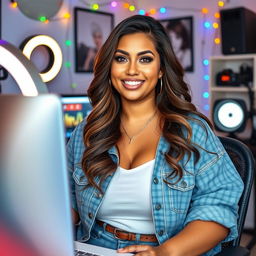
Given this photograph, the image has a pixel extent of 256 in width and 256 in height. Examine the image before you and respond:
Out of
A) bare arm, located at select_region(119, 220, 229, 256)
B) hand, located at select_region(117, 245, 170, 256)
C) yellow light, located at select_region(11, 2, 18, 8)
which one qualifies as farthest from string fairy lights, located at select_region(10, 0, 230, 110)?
hand, located at select_region(117, 245, 170, 256)

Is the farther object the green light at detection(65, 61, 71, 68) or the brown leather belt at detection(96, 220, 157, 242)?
the green light at detection(65, 61, 71, 68)

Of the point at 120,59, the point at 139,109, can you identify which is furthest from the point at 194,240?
the point at 120,59

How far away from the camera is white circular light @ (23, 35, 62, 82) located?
2.72 meters

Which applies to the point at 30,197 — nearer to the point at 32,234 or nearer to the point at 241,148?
the point at 32,234

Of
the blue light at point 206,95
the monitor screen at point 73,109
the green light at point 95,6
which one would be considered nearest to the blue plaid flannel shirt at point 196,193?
the monitor screen at point 73,109

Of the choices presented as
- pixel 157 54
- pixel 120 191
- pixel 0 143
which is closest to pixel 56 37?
pixel 157 54

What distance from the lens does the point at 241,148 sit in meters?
1.34

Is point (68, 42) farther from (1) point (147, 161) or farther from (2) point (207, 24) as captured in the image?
(1) point (147, 161)

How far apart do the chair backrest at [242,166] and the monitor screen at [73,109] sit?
5.27 feet

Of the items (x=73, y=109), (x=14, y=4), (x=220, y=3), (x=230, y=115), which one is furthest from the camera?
(x=220, y=3)

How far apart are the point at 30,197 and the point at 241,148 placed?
93cm

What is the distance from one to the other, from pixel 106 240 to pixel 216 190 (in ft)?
1.18

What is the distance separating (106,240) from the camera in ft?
4.23

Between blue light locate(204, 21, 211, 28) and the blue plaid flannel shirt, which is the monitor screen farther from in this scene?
the blue plaid flannel shirt
